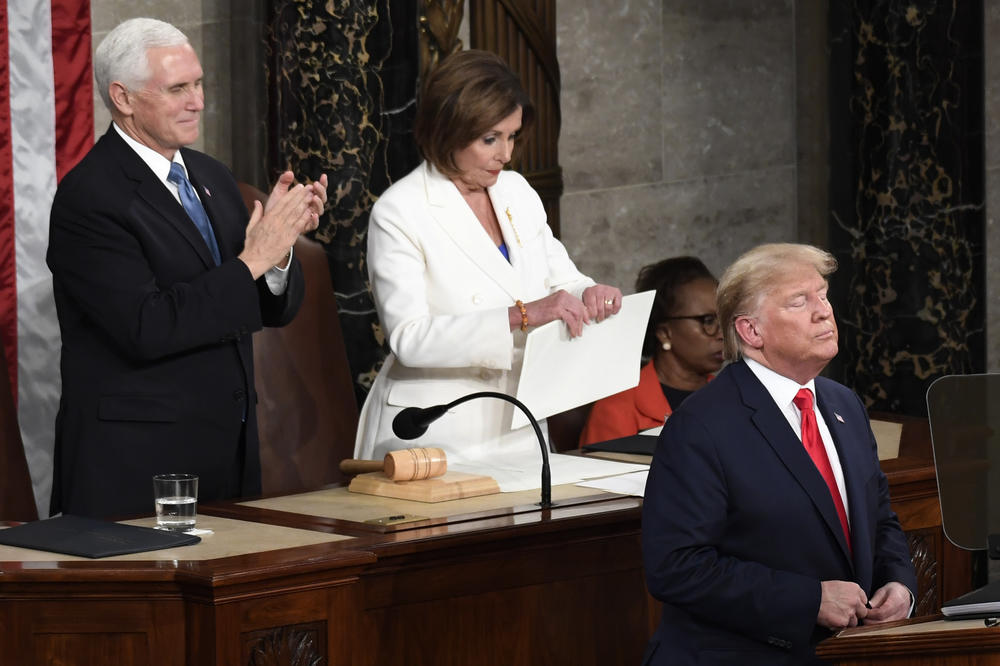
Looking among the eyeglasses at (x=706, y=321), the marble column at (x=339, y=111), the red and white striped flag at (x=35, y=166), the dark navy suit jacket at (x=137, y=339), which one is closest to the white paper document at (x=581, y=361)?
the dark navy suit jacket at (x=137, y=339)

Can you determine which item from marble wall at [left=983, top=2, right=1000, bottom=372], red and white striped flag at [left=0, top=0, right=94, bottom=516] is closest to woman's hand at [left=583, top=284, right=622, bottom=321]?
red and white striped flag at [left=0, top=0, right=94, bottom=516]

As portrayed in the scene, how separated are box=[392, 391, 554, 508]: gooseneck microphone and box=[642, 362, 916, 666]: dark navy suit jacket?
1.99 feet

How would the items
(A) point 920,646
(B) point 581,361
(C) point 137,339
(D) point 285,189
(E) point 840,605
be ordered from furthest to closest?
(B) point 581,361, (D) point 285,189, (C) point 137,339, (E) point 840,605, (A) point 920,646

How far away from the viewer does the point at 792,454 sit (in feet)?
9.57

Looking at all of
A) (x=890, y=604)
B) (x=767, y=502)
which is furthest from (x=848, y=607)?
(x=767, y=502)

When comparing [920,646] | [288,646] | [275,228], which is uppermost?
[275,228]

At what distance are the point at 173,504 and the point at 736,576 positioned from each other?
115cm

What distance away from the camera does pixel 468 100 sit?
3.91 meters

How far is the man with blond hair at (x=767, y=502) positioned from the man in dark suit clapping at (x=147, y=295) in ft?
3.91

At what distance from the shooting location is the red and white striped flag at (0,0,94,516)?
509 centimetres

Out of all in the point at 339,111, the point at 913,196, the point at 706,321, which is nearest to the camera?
the point at 706,321

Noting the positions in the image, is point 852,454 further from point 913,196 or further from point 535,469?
point 913,196

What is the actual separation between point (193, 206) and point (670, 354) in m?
1.89

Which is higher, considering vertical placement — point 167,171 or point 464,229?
point 167,171
